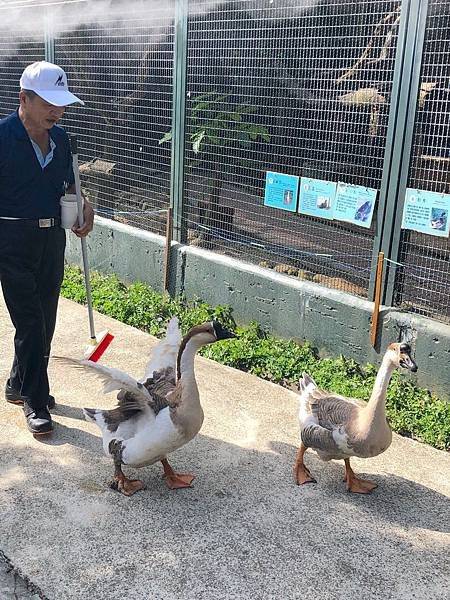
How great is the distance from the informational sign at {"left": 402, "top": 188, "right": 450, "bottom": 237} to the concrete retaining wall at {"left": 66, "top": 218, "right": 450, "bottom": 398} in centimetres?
68

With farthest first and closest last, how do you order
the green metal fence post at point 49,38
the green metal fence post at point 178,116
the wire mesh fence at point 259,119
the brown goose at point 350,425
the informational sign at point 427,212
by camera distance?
the green metal fence post at point 49,38, the green metal fence post at point 178,116, the wire mesh fence at point 259,119, the informational sign at point 427,212, the brown goose at point 350,425

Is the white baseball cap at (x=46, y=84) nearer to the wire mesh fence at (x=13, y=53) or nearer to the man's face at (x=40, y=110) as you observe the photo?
the man's face at (x=40, y=110)

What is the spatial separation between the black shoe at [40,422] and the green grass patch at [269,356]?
1.79 metres

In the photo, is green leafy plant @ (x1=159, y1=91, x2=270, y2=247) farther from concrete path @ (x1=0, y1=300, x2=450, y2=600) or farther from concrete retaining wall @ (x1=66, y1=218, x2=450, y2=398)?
concrete path @ (x1=0, y1=300, x2=450, y2=600)

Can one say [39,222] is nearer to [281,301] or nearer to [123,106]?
[281,301]

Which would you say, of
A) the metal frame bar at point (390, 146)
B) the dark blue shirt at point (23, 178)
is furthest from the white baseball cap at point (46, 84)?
the metal frame bar at point (390, 146)

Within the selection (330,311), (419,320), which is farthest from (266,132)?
(419,320)

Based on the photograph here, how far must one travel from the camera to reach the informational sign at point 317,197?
230 inches

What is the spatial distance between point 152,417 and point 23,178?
Result: 1717mm

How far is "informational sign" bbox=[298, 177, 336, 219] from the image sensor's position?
585cm

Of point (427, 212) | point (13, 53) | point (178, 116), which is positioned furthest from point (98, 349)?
point (13, 53)

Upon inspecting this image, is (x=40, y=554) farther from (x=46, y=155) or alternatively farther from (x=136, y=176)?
(x=136, y=176)

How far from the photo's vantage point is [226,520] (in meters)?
3.80

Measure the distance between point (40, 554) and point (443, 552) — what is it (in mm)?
2024
